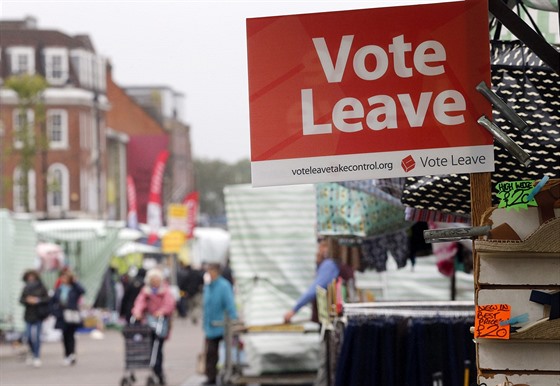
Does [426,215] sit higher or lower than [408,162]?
lower

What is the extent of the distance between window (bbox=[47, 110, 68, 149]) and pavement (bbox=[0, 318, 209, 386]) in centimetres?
4578

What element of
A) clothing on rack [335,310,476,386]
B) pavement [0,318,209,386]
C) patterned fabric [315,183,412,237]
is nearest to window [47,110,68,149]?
pavement [0,318,209,386]

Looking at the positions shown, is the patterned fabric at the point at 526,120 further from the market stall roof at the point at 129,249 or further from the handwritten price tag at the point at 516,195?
the market stall roof at the point at 129,249

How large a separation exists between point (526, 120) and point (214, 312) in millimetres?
13304

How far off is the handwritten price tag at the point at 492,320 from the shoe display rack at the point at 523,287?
20 millimetres

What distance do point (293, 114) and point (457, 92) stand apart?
2.15 ft

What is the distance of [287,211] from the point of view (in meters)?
17.0

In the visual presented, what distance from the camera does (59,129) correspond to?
79750 mm

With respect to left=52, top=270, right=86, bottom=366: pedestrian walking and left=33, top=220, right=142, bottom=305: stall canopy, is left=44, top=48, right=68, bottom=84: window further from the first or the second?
left=52, top=270, right=86, bottom=366: pedestrian walking

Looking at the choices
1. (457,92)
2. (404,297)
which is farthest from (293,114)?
(404,297)

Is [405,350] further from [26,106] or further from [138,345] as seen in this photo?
[26,106]

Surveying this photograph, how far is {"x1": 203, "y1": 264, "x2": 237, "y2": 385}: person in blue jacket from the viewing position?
18.3 metres

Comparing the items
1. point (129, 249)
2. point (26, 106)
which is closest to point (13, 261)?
point (129, 249)

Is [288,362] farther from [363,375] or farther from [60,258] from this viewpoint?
[60,258]
